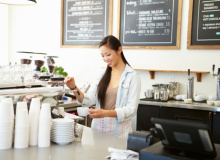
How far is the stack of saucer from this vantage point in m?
1.89

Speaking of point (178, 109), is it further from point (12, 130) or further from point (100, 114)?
point (12, 130)

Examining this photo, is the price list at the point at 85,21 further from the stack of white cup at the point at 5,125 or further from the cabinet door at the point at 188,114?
the stack of white cup at the point at 5,125

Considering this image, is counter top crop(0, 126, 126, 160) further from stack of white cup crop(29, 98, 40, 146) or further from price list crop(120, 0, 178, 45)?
price list crop(120, 0, 178, 45)

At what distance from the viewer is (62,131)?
1.90 metres

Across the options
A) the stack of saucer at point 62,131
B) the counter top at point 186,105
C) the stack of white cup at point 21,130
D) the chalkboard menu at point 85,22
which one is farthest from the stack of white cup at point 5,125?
the chalkboard menu at point 85,22

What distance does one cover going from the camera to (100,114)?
2174 mm

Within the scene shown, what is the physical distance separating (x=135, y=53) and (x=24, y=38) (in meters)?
2.45

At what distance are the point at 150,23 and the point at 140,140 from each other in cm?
284

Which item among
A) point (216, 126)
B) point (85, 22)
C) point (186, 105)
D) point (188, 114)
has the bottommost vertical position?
point (216, 126)

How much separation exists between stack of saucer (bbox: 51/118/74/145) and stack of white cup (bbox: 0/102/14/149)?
287mm

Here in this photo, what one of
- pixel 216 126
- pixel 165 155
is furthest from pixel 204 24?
pixel 165 155

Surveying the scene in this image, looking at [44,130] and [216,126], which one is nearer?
[44,130]

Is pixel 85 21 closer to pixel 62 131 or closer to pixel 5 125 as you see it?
pixel 62 131

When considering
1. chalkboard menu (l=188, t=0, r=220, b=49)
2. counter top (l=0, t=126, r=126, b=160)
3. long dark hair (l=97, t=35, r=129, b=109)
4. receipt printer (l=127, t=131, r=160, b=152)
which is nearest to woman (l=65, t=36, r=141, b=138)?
long dark hair (l=97, t=35, r=129, b=109)
